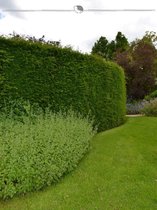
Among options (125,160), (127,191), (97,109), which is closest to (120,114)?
(97,109)

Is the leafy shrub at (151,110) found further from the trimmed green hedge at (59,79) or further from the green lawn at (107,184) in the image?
the green lawn at (107,184)

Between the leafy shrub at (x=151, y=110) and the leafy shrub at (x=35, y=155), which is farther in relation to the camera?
the leafy shrub at (x=151, y=110)

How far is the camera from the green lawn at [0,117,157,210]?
14.9 feet

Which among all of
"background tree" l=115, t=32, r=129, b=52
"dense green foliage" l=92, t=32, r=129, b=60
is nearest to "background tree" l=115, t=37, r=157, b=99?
"dense green foliage" l=92, t=32, r=129, b=60

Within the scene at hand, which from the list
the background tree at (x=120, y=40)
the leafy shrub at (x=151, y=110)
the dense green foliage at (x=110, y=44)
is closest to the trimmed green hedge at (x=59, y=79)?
the leafy shrub at (x=151, y=110)

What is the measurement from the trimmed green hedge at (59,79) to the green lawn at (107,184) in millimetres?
1649

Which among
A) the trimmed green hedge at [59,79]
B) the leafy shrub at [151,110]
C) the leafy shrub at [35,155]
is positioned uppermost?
the trimmed green hedge at [59,79]

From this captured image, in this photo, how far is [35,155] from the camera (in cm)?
511

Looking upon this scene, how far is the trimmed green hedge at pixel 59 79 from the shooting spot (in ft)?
25.6

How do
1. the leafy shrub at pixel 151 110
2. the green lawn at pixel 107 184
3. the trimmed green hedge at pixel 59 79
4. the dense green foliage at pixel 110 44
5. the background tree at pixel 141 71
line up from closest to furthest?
1. the green lawn at pixel 107 184
2. the trimmed green hedge at pixel 59 79
3. the leafy shrub at pixel 151 110
4. the background tree at pixel 141 71
5. the dense green foliage at pixel 110 44

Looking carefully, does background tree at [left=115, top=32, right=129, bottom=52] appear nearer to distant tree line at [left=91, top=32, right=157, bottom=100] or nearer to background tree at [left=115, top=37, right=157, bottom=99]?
distant tree line at [left=91, top=32, right=157, bottom=100]

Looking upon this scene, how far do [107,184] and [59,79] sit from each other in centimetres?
395

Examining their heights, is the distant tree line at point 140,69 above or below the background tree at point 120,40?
below

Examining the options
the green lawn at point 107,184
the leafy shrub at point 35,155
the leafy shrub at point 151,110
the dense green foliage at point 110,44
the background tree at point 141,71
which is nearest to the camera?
the green lawn at point 107,184
